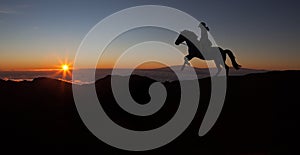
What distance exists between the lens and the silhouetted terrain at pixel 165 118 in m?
13.5

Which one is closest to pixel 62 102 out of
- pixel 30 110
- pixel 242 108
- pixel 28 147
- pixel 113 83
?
pixel 30 110

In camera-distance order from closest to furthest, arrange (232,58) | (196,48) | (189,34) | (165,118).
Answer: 1. (165,118)
2. (189,34)
3. (196,48)
4. (232,58)

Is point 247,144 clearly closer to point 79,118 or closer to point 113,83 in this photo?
point 79,118

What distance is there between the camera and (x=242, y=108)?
18203mm

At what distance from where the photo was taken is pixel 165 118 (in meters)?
17.7

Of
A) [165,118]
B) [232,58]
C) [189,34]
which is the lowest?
[165,118]

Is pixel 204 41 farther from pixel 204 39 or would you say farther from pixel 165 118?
pixel 165 118

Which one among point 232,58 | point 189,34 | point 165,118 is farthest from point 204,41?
point 165,118

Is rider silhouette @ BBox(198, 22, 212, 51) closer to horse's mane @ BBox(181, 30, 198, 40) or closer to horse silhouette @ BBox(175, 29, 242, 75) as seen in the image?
horse silhouette @ BBox(175, 29, 242, 75)

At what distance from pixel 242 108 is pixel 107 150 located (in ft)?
27.0

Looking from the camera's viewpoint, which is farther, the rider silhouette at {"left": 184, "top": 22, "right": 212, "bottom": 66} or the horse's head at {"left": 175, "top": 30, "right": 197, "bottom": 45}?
the horse's head at {"left": 175, "top": 30, "right": 197, "bottom": 45}

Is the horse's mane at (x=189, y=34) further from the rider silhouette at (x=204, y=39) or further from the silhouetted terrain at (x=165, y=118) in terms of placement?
the silhouetted terrain at (x=165, y=118)

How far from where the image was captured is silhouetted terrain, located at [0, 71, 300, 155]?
13516mm

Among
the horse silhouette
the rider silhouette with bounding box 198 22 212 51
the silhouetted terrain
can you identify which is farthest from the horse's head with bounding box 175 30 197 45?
the silhouetted terrain
